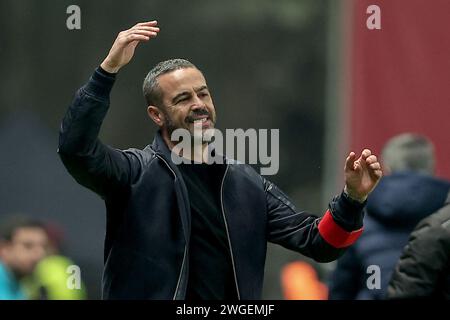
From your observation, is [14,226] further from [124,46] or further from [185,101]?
[124,46]

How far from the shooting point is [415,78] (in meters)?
8.10

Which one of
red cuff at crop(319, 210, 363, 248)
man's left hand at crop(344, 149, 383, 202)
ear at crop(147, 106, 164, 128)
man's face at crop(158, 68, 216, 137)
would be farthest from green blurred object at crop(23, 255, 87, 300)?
man's left hand at crop(344, 149, 383, 202)

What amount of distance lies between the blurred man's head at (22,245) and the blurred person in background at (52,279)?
73 millimetres

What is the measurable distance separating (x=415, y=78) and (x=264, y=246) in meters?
3.45

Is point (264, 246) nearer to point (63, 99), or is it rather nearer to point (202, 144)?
point (202, 144)

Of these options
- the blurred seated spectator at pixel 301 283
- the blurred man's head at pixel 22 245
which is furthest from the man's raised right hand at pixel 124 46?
the blurred seated spectator at pixel 301 283

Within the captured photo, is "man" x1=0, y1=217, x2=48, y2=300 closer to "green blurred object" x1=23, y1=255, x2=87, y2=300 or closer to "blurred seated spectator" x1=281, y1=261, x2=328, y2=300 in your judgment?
"green blurred object" x1=23, y1=255, x2=87, y2=300

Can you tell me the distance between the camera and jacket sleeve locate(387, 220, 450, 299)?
4844mm

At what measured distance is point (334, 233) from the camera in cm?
481

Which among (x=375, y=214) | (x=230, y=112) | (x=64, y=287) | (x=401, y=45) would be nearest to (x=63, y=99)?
(x=230, y=112)

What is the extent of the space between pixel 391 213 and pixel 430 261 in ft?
4.86

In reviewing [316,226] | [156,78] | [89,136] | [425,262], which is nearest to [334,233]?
[316,226]

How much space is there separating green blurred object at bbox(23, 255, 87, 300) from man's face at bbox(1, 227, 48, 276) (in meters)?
0.07
